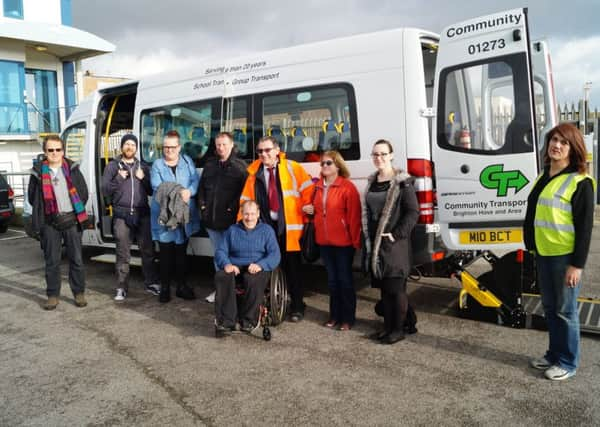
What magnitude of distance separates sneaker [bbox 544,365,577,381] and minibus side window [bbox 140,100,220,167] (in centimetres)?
416

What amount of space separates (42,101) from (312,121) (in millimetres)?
→ 18878

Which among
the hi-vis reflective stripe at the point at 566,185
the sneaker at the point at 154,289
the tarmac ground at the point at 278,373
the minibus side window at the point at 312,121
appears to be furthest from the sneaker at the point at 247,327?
the hi-vis reflective stripe at the point at 566,185

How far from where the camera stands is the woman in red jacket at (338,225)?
15.1 feet

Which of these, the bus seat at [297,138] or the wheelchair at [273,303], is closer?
the wheelchair at [273,303]

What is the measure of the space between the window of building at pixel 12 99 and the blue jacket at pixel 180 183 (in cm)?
1610

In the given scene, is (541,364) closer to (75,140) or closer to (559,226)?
(559,226)

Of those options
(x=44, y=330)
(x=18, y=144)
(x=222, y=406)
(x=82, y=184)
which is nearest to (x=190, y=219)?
(x=82, y=184)

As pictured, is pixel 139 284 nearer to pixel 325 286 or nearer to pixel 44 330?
pixel 44 330

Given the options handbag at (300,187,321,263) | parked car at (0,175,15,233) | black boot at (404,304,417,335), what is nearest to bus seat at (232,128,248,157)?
handbag at (300,187,321,263)

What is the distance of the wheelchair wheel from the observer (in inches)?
191

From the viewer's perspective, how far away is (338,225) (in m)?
4.61

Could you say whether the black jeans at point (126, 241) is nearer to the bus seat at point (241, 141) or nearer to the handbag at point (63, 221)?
the handbag at point (63, 221)

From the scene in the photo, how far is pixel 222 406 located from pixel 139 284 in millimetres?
3899

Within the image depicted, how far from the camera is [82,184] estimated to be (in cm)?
584
